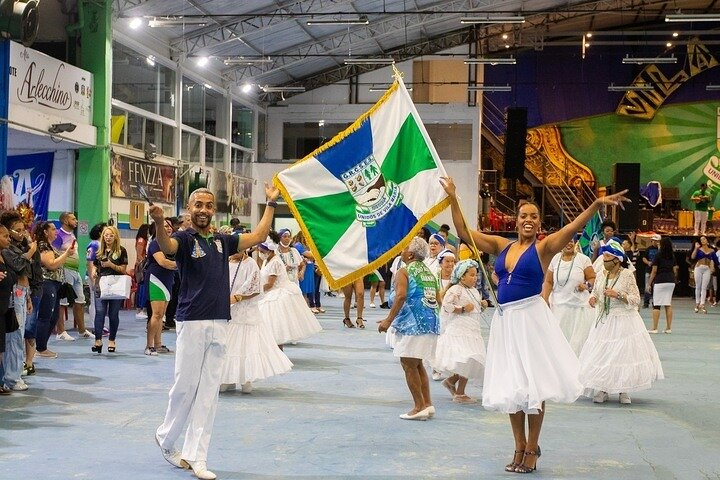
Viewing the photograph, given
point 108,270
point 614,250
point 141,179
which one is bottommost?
point 108,270

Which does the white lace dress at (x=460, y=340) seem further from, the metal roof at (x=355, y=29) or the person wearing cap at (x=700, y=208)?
the person wearing cap at (x=700, y=208)

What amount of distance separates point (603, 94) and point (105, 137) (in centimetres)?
2251

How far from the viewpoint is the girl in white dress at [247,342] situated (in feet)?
31.4

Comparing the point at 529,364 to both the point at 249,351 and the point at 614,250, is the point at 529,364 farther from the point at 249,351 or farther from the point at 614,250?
the point at 249,351

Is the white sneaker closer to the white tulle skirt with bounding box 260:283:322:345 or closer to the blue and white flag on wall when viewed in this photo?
the white tulle skirt with bounding box 260:283:322:345

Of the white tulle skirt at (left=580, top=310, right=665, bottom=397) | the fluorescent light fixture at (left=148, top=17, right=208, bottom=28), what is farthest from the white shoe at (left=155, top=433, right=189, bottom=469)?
the fluorescent light fixture at (left=148, top=17, right=208, bottom=28)

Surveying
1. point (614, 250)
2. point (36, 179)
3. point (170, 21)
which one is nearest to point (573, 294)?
point (614, 250)

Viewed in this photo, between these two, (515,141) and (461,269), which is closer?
(461,269)

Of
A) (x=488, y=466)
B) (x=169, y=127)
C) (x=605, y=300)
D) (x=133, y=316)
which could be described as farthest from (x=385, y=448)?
(x=169, y=127)

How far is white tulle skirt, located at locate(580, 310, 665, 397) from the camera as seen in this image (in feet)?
31.1

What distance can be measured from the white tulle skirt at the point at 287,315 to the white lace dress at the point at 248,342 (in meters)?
3.00

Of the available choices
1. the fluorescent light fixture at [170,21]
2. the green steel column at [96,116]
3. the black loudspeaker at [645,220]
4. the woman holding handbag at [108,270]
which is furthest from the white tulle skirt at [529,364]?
the black loudspeaker at [645,220]

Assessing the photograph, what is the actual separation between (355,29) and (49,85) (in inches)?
518

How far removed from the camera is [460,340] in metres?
9.59
